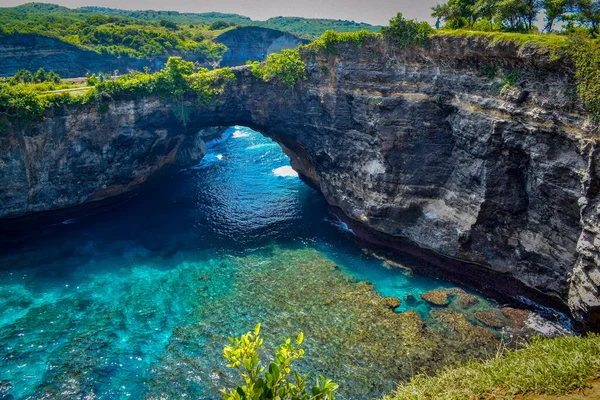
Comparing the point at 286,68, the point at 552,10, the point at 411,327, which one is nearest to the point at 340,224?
the point at 411,327

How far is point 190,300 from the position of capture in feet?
86.2

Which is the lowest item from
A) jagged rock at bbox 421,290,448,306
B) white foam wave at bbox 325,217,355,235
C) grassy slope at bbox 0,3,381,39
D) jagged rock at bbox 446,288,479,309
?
jagged rock at bbox 421,290,448,306

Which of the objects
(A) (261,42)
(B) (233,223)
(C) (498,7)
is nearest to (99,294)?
(B) (233,223)

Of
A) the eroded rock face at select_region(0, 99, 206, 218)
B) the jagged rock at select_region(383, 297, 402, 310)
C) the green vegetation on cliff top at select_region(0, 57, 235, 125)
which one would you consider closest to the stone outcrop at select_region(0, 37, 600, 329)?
the eroded rock face at select_region(0, 99, 206, 218)

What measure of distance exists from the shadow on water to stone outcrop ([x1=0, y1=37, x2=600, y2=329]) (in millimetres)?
3605

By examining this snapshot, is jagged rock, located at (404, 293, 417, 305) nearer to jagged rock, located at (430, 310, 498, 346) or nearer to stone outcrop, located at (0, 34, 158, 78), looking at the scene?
jagged rock, located at (430, 310, 498, 346)

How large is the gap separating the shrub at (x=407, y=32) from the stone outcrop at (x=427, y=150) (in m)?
0.69

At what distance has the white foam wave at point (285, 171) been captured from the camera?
4803 centimetres

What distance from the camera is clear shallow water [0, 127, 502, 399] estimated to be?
20516mm

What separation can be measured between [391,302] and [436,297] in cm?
308

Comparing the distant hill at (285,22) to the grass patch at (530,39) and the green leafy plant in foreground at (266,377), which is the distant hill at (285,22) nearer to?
the grass patch at (530,39)

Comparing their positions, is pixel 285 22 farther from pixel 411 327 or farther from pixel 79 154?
pixel 411 327

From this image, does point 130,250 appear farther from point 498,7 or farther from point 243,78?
point 498,7

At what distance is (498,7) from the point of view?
84.1ft
